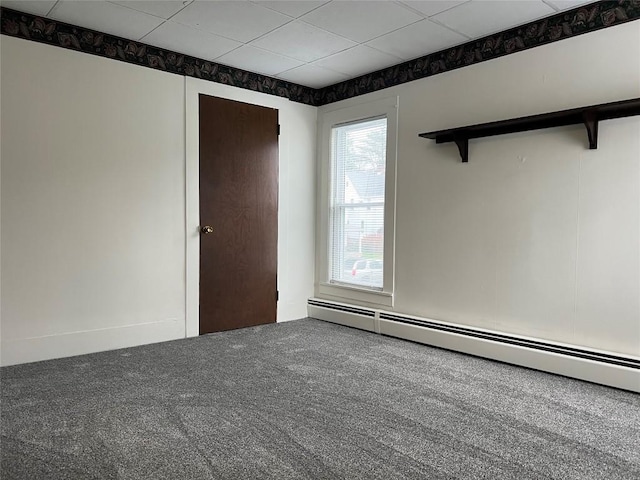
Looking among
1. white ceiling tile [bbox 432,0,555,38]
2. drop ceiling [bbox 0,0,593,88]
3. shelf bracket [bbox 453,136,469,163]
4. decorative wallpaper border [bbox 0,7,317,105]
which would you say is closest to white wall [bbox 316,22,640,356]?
shelf bracket [bbox 453,136,469,163]

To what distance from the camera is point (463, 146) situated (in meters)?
3.86

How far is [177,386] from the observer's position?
3004 mm

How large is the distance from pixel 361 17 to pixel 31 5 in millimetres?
2391

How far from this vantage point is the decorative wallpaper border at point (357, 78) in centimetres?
320

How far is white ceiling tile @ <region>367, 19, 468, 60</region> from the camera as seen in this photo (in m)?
3.59

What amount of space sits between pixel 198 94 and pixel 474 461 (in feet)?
12.4

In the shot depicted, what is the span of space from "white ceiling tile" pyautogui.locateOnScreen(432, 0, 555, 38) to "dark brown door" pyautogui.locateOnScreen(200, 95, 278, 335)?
2134 mm

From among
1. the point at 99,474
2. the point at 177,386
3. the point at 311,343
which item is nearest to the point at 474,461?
the point at 99,474

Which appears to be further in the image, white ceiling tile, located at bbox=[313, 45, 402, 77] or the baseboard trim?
white ceiling tile, located at bbox=[313, 45, 402, 77]

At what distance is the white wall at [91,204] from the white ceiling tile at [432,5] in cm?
208

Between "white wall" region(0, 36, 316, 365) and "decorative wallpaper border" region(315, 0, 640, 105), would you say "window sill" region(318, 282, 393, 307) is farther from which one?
"decorative wallpaper border" region(315, 0, 640, 105)

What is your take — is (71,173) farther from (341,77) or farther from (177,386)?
(341,77)

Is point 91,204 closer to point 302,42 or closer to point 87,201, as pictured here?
point 87,201

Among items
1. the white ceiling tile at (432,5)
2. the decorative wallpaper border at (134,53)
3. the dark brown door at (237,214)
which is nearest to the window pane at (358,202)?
the dark brown door at (237,214)
